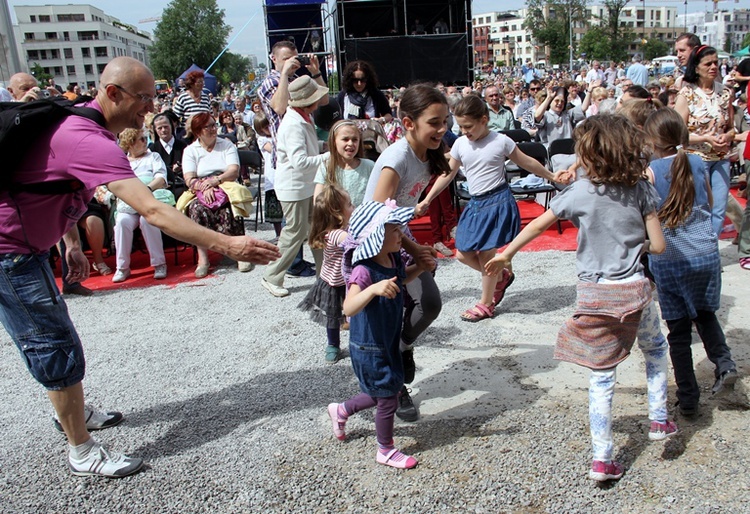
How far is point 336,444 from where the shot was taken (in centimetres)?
325

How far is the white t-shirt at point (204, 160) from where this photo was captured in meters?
7.23

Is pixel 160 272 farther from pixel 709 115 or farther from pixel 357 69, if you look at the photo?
pixel 709 115

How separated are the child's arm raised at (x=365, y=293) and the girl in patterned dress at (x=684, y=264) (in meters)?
1.51

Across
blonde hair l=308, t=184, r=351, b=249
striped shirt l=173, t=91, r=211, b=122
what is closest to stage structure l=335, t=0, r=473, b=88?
striped shirt l=173, t=91, r=211, b=122

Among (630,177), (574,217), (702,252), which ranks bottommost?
(702,252)

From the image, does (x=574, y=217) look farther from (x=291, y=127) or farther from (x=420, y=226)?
(x=420, y=226)

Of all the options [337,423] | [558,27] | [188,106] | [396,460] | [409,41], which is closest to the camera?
[396,460]

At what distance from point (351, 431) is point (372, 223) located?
118cm

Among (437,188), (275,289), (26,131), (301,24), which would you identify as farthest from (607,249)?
(301,24)

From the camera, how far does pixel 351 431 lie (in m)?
3.37

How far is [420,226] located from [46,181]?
241 inches


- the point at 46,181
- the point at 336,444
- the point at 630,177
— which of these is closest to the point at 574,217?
the point at 630,177

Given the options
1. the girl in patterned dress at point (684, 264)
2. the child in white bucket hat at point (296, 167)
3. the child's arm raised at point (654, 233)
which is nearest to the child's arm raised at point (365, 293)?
the child's arm raised at point (654, 233)

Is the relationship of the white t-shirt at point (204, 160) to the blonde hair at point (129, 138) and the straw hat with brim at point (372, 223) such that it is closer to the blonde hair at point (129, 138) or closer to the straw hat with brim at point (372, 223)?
the blonde hair at point (129, 138)
